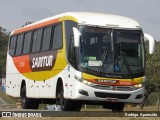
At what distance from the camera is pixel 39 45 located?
23.9 meters

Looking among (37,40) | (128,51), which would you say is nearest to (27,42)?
(37,40)

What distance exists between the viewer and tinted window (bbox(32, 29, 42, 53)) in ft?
78.9

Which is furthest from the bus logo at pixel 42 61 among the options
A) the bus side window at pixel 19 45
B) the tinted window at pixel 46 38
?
the bus side window at pixel 19 45

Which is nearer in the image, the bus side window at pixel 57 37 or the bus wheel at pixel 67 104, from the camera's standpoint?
the bus wheel at pixel 67 104

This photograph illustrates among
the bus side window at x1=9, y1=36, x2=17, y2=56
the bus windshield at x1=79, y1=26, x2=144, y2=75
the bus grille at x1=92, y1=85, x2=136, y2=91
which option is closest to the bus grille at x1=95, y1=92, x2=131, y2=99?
the bus grille at x1=92, y1=85, x2=136, y2=91

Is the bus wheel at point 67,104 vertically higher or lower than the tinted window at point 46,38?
lower

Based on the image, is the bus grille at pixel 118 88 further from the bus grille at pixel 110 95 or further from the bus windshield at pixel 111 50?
the bus windshield at pixel 111 50

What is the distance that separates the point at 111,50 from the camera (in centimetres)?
1925

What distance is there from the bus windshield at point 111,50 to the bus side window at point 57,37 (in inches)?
70.2

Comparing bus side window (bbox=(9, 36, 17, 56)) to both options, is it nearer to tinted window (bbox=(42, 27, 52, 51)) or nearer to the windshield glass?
tinted window (bbox=(42, 27, 52, 51))

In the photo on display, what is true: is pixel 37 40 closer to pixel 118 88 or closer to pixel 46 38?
pixel 46 38

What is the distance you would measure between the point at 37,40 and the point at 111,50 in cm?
596

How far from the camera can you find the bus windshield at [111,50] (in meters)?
19.0

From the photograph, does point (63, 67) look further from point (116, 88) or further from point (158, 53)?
point (158, 53)
